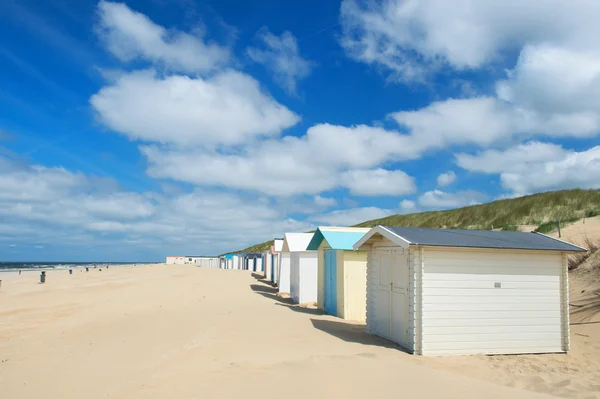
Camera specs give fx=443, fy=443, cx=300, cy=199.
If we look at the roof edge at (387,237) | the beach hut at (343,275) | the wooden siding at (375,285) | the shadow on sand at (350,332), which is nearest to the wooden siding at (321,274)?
the beach hut at (343,275)

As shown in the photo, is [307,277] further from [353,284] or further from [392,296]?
[392,296]

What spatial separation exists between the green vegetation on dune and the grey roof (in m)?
11.0

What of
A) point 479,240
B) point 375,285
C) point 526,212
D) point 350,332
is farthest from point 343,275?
point 526,212

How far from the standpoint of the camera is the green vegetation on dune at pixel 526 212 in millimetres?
26500

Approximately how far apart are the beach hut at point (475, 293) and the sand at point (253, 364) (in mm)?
400

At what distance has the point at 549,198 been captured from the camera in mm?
30719

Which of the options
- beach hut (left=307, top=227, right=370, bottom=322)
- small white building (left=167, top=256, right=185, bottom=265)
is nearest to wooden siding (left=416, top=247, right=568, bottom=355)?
beach hut (left=307, top=227, right=370, bottom=322)

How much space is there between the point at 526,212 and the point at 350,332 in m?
24.4

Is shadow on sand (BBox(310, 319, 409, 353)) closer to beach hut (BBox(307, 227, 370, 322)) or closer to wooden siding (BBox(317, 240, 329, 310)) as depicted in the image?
beach hut (BBox(307, 227, 370, 322))

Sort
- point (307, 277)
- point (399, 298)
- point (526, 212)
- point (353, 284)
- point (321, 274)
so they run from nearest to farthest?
1. point (399, 298)
2. point (353, 284)
3. point (321, 274)
4. point (307, 277)
5. point (526, 212)

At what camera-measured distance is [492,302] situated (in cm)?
938

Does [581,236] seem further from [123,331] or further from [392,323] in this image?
[123,331]

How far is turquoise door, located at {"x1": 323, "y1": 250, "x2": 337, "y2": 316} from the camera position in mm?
15289

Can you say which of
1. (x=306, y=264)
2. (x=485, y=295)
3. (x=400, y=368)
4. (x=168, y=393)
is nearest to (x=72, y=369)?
(x=168, y=393)
